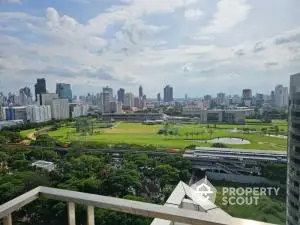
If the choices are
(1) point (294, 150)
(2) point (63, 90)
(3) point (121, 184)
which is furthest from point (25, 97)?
(1) point (294, 150)

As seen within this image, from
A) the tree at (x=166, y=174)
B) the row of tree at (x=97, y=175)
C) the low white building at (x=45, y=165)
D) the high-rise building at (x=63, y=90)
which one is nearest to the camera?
the row of tree at (x=97, y=175)

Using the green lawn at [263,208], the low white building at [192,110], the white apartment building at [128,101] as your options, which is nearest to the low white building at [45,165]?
the green lawn at [263,208]

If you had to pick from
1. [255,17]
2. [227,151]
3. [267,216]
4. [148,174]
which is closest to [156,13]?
[255,17]

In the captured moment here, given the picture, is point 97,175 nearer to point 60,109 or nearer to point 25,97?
point 60,109

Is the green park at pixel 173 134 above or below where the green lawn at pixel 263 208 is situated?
above

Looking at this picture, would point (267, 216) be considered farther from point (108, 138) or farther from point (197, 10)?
point (108, 138)

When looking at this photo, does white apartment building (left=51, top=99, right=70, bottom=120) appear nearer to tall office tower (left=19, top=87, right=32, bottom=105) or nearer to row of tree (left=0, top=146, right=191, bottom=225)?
tall office tower (left=19, top=87, right=32, bottom=105)

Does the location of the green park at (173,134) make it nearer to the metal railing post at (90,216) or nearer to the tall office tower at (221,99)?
the tall office tower at (221,99)
